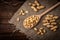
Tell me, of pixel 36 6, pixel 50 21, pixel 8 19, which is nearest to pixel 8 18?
pixel 8 19

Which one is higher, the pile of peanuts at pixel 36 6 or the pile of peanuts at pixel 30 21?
the pile of peanuts at pixel 36 6

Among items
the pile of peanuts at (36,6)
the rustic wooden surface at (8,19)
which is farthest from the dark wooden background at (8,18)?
the pile of peanuts at (36,6)

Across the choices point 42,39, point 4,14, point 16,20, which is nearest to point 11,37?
point 4,14

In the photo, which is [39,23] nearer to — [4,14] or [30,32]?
[30,32]

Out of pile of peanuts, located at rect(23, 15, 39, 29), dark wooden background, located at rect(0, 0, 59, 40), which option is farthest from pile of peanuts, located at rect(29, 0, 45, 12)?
dark wooden background, located at rect(0, 0, 59, 40)

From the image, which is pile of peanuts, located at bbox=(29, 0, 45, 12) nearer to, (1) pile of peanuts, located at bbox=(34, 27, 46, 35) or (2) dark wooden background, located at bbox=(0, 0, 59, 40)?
(1) pile of peanuts, located at bbox=(34, 27, 46, 35)

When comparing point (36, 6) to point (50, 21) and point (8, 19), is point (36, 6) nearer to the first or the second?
point (50, 21)

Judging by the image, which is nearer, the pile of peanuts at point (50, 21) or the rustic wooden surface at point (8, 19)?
the pile of peanuts at point (50, 21)

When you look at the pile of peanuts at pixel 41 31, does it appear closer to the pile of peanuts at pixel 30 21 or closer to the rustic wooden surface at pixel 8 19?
the pile of peanuts at pixel 30 21

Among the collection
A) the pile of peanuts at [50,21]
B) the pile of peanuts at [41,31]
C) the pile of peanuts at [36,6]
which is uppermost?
the pile of peanuts at [36,6]
